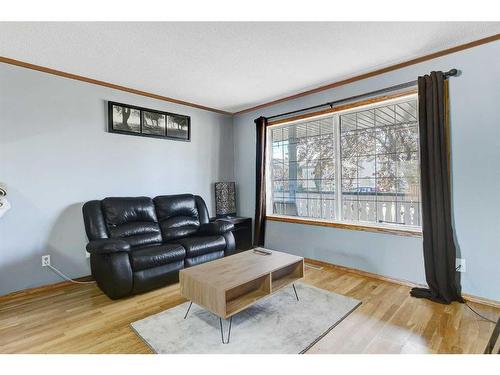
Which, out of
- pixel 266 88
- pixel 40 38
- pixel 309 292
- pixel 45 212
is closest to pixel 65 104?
pixel 40 38

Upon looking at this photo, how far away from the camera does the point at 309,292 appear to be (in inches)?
102

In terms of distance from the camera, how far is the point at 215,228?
3340 mm

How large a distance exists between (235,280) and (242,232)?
238cm

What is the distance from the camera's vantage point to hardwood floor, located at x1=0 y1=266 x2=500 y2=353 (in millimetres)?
1743

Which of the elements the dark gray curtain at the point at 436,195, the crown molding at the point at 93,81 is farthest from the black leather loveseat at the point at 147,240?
the dark gray curtain at the point at 436,195

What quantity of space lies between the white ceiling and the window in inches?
23.7

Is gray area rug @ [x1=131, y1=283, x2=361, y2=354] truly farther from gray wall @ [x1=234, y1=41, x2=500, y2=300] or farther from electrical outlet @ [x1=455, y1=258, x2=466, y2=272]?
electrical outlet @ [x1=455, y1=258, x2=466, y2=272]

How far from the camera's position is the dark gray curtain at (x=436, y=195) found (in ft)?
7.88

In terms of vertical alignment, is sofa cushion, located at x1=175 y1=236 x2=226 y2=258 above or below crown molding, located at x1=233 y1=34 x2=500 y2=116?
below

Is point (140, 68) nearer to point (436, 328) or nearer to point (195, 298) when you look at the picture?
point (195, 298)

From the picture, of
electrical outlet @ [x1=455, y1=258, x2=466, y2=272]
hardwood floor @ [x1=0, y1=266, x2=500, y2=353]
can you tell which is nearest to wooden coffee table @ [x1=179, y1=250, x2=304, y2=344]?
hardwood floor @ [x1=0, y1=266, x2=500, y2=353]

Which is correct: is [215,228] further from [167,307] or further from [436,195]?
[436,195]

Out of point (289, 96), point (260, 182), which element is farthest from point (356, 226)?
point (289, 96)
